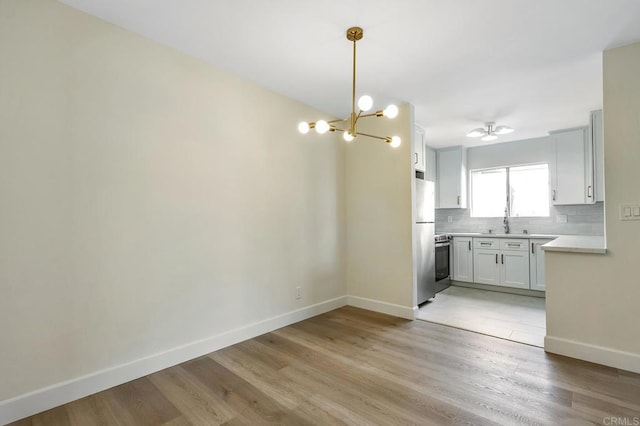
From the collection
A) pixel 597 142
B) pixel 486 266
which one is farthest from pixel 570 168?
pixel 486 266

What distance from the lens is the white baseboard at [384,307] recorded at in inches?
141

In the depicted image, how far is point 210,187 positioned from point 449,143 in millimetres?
4489

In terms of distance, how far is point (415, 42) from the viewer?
2.36 metres

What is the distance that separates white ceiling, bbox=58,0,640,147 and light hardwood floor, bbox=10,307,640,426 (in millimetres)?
2597

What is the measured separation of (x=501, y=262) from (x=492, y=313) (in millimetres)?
1407

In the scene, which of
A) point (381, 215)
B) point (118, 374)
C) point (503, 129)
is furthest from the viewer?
point (503, 129)

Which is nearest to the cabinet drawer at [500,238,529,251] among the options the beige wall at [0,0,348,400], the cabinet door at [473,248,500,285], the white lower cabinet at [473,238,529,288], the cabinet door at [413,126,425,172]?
the white lower cabinet at [473,238,529,288]

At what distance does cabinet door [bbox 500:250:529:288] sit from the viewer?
4.65 m

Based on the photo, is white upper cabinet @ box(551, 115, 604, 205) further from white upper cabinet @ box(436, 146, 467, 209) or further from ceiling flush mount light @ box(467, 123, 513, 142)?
white upper cabinet @ box(436, 146, 467, 209)

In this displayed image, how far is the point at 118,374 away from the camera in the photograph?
2139 mm

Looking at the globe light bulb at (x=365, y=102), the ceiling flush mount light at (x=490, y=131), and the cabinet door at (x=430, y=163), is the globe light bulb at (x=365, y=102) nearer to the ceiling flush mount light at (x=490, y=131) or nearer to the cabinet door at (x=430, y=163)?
the ceiling flush mount light at (x=490, y=131)

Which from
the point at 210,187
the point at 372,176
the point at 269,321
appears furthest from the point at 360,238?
the point at 210,187

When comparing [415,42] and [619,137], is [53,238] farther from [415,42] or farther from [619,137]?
[619,137]

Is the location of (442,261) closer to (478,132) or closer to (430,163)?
(430,163)
